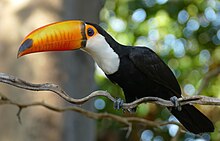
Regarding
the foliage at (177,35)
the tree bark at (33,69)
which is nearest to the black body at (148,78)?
the tree bark at (33,69)

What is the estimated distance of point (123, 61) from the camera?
6.89ft

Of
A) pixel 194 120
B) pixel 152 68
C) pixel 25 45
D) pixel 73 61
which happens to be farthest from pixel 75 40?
pixel 73 61

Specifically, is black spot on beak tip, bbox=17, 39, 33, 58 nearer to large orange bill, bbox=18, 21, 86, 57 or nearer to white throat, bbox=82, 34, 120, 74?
large orange bill, bbox=18, 21, 86, 57

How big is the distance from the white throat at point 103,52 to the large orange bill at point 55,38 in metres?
0.04

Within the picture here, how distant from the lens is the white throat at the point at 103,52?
80.1 inches

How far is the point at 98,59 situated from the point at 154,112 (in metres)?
3.24

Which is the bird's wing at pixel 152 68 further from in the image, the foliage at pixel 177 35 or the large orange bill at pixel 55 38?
the foliage at pixel 177 35

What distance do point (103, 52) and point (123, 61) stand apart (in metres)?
0.11

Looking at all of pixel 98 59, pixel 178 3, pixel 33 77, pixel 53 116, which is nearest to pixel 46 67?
pixel 33 77

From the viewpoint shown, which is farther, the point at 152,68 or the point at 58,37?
the point at 152,68

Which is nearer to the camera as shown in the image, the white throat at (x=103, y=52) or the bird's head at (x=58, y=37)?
the bird's head at (x=58, y=37)

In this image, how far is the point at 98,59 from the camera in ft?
6.77

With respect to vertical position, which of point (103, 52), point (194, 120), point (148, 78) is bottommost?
point (194, 120)

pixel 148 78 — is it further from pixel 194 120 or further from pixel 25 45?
pixel 25 45
